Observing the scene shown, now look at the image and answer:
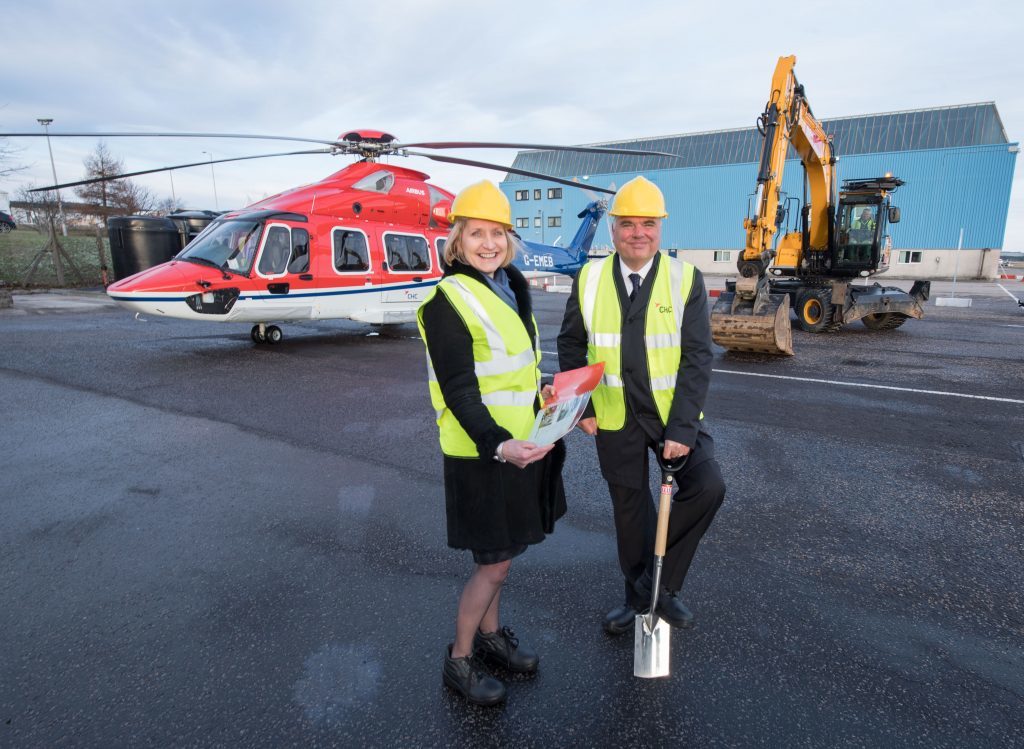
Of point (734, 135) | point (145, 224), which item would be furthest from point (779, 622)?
point (734, 135)

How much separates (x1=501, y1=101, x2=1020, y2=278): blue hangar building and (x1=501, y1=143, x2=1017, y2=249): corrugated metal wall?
57 mm

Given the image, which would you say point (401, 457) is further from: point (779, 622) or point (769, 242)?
point (769, 242)

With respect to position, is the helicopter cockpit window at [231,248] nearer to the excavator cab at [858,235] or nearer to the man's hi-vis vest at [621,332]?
the man's hi-vis vest at [621,332]

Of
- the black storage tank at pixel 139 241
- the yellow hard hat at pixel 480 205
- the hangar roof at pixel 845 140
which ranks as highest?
the hangar roof at pixel 845 140

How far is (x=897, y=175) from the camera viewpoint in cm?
3522

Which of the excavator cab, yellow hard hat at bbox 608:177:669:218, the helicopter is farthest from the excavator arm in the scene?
yellow hard hat at bbox 608:177:669:218

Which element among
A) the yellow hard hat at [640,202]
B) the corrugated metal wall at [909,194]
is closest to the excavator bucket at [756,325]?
the yellow hard hat at [640,202]

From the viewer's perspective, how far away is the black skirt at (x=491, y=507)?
84.6 inches

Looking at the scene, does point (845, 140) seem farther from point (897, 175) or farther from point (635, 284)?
point (635, 284)

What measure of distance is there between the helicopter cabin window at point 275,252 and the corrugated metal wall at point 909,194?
68.3 feet

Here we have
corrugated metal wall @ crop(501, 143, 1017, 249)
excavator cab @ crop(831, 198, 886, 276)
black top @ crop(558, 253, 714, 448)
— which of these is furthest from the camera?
corrugated metal wall @ crop(501, 143, 1017, 249)

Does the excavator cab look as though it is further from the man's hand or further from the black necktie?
the man's hand

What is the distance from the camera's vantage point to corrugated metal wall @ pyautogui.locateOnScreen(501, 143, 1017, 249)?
33.1 m

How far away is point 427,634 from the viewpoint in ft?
8.77
